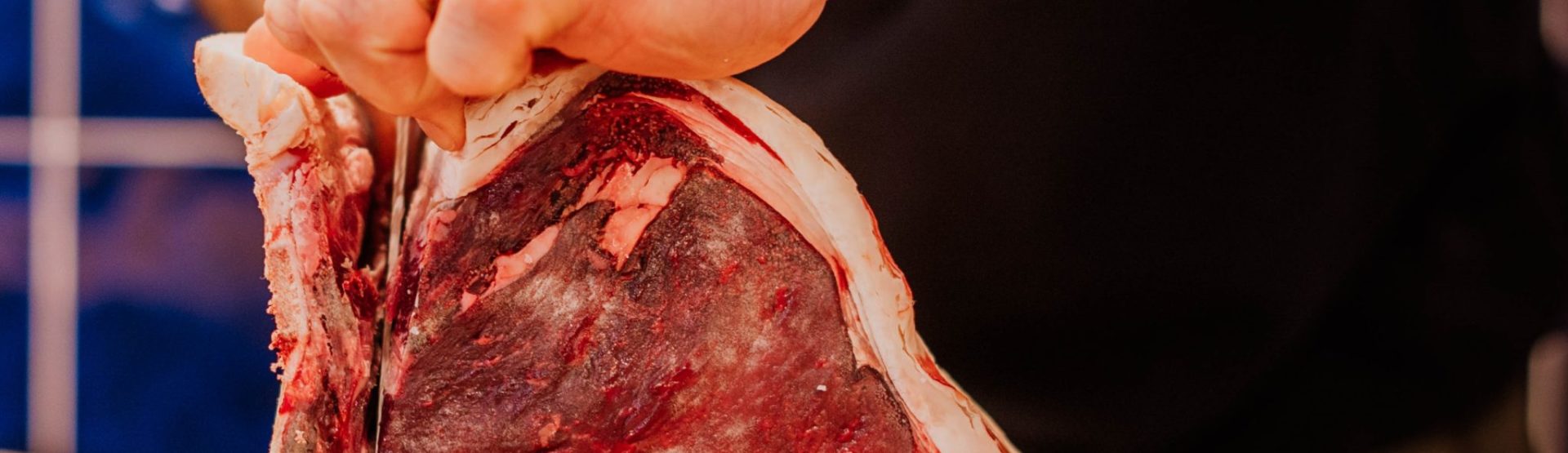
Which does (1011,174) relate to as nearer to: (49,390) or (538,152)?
(538,152)

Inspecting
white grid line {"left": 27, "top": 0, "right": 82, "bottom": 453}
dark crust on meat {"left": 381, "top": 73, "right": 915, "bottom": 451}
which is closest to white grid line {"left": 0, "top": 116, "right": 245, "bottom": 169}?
white grid line {"left": 27, "top": 0, "right": 82, "bottom": 453}

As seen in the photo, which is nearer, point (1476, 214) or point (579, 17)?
point (579, 17)

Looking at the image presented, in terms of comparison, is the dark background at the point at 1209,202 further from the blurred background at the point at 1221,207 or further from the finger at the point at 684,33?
the finger at the point at 684,33

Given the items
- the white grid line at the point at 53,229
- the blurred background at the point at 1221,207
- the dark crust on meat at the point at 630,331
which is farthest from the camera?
the white grid line at the point at 53,229

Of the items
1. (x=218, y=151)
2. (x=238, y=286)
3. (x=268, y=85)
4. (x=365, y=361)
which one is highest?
(x=218, y=151)

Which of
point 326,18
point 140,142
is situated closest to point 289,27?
point 326,18

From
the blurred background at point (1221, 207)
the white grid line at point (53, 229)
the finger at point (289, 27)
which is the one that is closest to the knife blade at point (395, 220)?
the finger at point (289, 27)

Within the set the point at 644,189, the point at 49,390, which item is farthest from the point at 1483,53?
the point at 49,390
